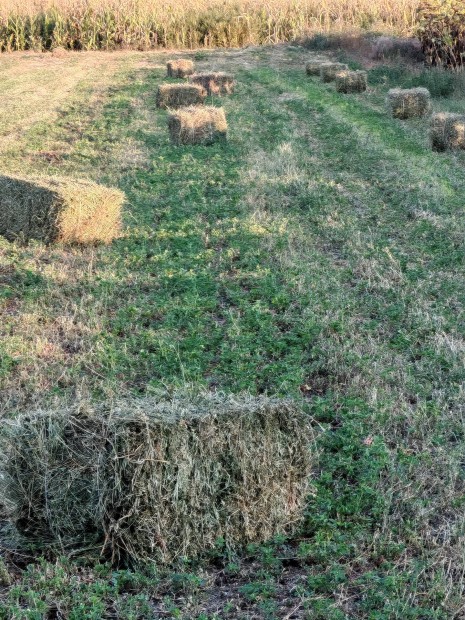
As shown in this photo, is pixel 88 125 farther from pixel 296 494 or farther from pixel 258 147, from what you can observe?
pixel 296 494

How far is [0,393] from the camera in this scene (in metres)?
6.39

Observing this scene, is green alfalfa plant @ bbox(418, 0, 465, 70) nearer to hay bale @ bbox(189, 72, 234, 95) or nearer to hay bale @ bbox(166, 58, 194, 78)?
hay bale @ bbox(189, 72, 234, 95)

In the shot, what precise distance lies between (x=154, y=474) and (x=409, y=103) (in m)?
15.1

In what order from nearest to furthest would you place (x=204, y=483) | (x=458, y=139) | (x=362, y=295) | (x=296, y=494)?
(x=204, y=483)
(x=296, y=494)
(x=362, y=295)
(x=458, y=139)

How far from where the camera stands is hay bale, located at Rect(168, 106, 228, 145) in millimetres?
15555

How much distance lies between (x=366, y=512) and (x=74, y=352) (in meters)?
3.04

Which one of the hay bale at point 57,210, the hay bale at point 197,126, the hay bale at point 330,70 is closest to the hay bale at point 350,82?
the hay bale at point 330,70

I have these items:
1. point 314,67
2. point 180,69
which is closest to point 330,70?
point 314,67

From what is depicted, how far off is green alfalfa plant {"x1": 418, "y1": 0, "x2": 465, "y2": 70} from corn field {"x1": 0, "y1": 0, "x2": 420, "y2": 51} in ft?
27.4

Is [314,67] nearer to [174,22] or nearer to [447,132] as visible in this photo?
[174,22]

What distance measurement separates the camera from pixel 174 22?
117ft

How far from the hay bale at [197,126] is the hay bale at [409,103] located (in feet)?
13.8

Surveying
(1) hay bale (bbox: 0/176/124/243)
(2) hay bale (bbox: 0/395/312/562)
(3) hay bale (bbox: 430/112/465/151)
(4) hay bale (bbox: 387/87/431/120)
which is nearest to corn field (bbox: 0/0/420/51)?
(4) hay bale (bbox: 387/87/431/120)

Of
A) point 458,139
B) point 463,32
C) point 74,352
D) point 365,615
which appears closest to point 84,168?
point 458,139
